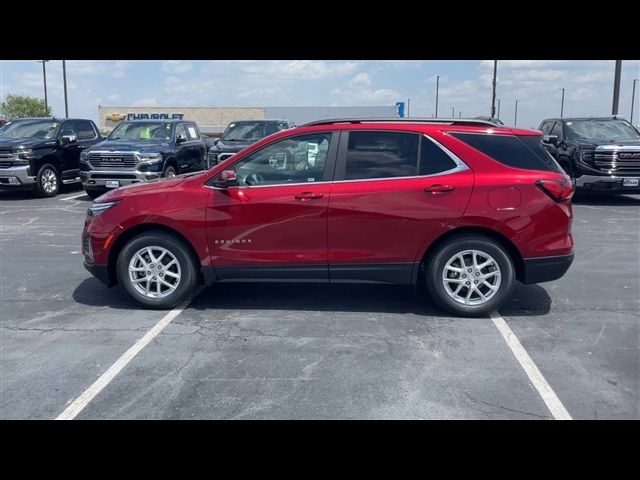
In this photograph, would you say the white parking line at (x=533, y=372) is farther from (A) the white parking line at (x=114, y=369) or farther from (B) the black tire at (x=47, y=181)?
(B) the black tire at (x=47, y=181)

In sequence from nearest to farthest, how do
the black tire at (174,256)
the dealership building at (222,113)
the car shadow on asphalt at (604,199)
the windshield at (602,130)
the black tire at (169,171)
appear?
the black tire at (174,256), the black tire at (169,171), the car shadow on asphalt at (604,199), the windshield at (602,130), the dealership building at (222,113)

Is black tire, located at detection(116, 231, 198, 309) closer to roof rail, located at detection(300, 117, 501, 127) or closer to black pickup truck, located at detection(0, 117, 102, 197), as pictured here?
roof rail, located at detection(300, 117, 501, 127)

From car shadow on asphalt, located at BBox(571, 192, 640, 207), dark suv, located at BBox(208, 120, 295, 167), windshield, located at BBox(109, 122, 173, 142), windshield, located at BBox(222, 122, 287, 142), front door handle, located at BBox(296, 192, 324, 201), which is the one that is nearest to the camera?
front door handle, located at BBox(296, 192, 324, 201)

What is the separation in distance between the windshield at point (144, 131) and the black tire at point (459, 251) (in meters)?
10.1

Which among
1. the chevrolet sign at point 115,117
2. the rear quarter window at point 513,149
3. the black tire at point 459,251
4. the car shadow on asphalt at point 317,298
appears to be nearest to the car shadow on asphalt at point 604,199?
the car shadow on asphalt at point 317,298

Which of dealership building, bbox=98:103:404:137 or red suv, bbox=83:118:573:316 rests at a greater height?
dealership building, bbox=98:103:404:137

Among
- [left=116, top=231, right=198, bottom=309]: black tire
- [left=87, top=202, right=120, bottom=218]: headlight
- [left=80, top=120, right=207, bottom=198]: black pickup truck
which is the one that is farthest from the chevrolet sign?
[left=116, top=231, right=198, bottom=309]: black tire

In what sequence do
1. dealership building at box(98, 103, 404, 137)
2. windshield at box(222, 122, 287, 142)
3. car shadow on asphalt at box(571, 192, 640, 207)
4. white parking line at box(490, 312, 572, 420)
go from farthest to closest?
dealership building at box(98, 103, 404, 137), windshield at box(222, 122, 287, 142), car shadow on asphalt at box(571, 192, 640, 207), white parking line at box(490, 312, 572, 420)

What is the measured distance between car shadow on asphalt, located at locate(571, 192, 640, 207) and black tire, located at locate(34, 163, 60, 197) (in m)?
12.4

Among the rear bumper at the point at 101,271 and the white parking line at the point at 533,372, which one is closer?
the white parking line at the point at 533,372

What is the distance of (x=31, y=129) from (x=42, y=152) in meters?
1.26

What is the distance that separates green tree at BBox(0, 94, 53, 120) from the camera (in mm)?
50188

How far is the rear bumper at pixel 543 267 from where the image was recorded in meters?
5.56
